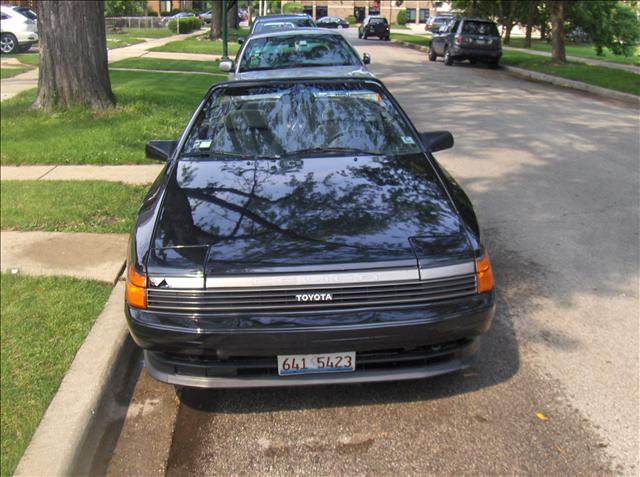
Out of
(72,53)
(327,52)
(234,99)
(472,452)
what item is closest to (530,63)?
(327,52)

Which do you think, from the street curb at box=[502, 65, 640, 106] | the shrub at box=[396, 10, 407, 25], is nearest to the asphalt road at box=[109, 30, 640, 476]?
the street curb at box=[502, 65, 640, 106]

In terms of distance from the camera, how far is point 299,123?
4.77m

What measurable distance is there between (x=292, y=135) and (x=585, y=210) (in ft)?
11.6

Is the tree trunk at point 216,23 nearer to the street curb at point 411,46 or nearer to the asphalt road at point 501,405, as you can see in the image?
the street curb at point 411,46

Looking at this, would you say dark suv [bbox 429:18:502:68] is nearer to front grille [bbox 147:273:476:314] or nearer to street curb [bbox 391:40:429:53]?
street curb [bbox 391:40:429:53]

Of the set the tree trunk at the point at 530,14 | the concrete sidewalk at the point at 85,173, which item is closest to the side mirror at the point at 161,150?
the concrete sidewalk at the point at 85,173

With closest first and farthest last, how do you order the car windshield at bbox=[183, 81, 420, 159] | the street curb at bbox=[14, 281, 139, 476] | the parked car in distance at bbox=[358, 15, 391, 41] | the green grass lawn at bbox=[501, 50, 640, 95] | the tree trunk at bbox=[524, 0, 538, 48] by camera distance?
the street curb at bbox=[14, 281, 139, 476]
the car windshield at bbox=[183, 81, 420, 159]
the green grass lawn at bbox=[501, 50, 640, 95]
the tree trunk at bbox=[524, 0, 538, 48]
the parked car in distance at bbox=[358, 15, 391, 41]

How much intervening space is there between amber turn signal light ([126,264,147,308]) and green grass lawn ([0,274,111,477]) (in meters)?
0.78

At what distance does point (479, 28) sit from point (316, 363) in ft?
73.2

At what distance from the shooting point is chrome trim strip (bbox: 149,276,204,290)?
10.2 feet

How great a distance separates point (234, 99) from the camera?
5090mm

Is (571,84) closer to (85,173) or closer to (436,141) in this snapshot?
(85,173)

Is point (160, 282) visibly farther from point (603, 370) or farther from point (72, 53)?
point (72, 53)

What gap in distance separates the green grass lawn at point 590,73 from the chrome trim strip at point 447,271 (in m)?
13.9
